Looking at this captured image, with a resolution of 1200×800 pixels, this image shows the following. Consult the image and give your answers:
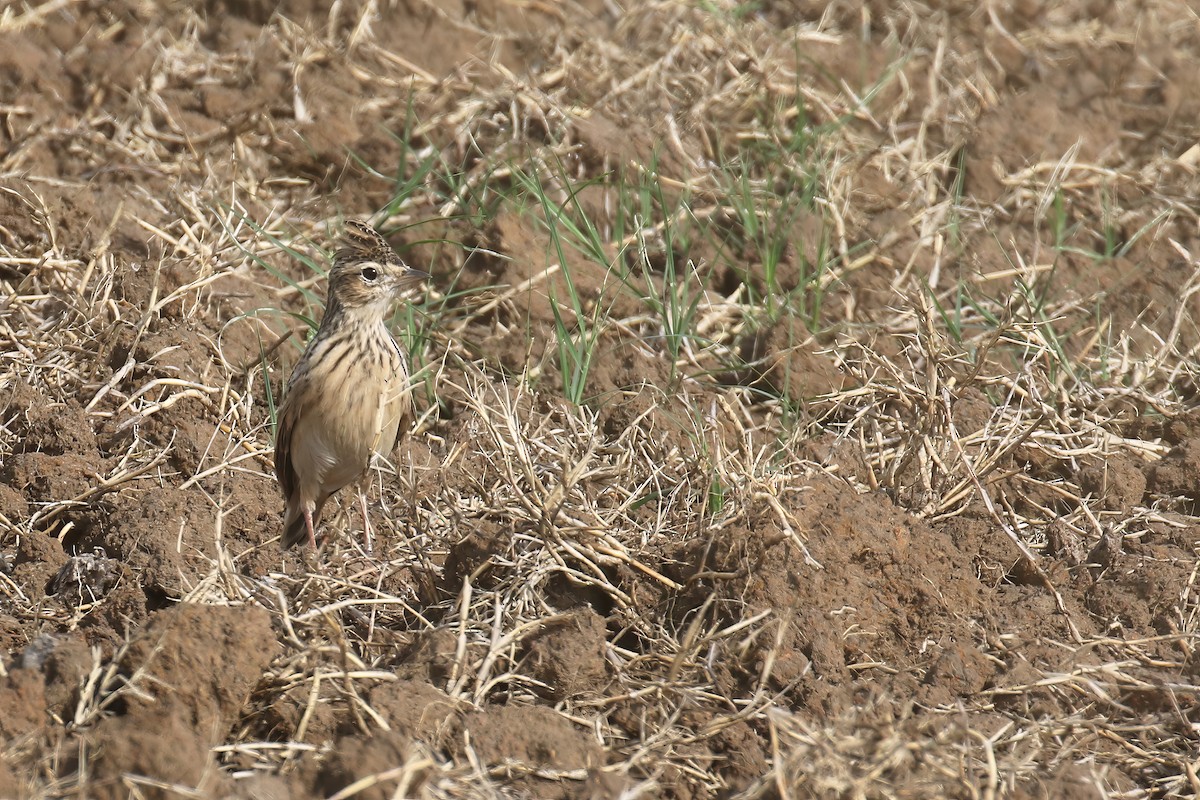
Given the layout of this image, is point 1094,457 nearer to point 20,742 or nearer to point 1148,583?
point 1148,583

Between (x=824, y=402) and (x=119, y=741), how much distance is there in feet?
10.1

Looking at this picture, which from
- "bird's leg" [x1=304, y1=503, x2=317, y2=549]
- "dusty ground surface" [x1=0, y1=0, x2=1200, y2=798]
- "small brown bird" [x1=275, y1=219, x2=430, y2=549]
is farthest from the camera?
"small brown bird" [x1=275, y1=219, x2=430, y2=549]

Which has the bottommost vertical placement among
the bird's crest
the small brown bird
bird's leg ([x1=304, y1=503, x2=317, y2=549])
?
bird's leg ([x1=304, y1=503, x2=317, y2=549])

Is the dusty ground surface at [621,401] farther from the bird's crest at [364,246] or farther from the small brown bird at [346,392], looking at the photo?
the bird's crest at [364,246]

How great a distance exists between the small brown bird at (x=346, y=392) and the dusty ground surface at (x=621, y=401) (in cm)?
20

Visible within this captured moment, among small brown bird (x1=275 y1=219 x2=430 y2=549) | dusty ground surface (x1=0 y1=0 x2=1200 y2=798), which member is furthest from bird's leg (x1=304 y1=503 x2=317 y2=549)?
dusty ground surface (x1=0 y1=0 x2=1200 y2=798)

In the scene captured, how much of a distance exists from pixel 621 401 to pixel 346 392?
3.71 ft

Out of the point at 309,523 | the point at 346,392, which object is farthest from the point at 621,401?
the point at 309,523

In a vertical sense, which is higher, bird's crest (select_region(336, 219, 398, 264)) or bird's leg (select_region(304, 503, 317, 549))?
bird's crest (select_region(336, 219, 398, 264))

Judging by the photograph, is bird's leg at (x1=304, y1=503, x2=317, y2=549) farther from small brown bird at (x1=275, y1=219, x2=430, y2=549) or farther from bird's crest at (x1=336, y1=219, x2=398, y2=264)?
bird's crest at (x1=336, y1=219, x2=398, y2=264)

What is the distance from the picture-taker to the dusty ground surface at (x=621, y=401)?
13.2 ft

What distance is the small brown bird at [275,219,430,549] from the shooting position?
18.1ft

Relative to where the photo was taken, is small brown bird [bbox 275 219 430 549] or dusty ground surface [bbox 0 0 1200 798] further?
small brown bird [bbox 275 219 430 549]

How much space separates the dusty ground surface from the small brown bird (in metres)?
0.20
